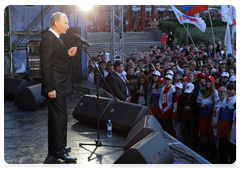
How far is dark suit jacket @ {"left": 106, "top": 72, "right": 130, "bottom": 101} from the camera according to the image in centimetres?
568

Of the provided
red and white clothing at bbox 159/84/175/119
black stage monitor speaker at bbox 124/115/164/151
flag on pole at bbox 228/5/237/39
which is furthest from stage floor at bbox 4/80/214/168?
flag on pole at bbox 228/5/237/39

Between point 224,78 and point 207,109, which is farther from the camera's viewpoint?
point 224,78

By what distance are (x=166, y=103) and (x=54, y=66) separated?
318 cm

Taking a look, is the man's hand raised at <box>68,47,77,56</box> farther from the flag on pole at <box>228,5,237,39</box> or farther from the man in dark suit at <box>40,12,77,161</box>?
the flag on pole at <box>228,5,237,39</box>

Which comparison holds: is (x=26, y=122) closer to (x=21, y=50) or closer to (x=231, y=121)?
Result: (x=231, y=121)

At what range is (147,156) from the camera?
2375mm

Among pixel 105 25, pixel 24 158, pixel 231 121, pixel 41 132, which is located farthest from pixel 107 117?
pixel 105 25

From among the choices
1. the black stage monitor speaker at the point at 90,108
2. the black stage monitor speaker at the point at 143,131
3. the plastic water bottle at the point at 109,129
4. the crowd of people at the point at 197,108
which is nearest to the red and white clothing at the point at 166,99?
the crowd of people at the point at 197,108

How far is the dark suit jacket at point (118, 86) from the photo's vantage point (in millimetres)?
5676

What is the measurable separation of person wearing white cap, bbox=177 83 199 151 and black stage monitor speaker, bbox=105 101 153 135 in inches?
55.7

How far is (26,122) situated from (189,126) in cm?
309

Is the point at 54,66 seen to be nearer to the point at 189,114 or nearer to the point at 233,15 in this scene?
the point at 189,114

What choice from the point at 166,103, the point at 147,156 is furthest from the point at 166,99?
the point at 147,156

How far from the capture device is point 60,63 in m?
3.05
